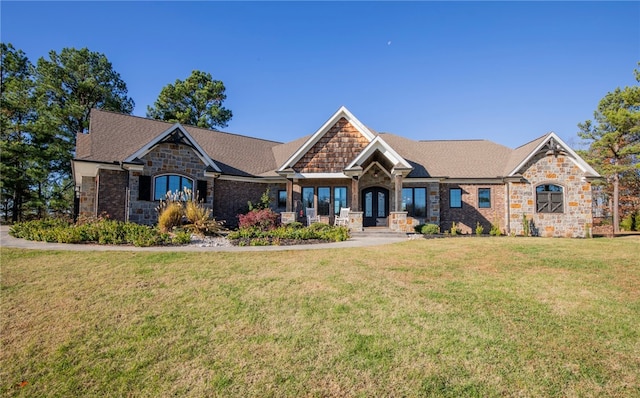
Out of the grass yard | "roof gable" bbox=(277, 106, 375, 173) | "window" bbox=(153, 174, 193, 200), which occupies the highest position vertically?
"roof gable" bbox=(277, 106, 375, 173)

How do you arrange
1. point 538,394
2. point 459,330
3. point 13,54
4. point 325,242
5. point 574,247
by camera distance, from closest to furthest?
point 538,394 → point 459,330 → point 574,247 → point 325,242 → point 13,54

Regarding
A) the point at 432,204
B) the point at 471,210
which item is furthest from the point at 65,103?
the point at 471,210

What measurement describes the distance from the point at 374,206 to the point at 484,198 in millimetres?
6379

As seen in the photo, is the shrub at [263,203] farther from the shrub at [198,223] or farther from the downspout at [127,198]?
the downspout at [127,198]

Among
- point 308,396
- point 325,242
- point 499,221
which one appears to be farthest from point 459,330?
point 499,221

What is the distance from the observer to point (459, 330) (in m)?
4.49

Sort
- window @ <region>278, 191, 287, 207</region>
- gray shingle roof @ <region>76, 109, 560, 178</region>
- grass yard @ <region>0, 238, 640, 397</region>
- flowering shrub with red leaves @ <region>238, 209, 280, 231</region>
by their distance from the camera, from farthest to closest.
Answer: window @ <region>278, 191, 287, 207</region> → gray shingle roof @ <region>76, 109, 560, 178</region> → flowering shrub with red leaves @ <region>238, 209, 280, 231</region> → grass yard @ <region>0, 238, 640, 397</region>

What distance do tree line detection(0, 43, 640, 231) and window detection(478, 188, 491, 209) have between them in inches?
383

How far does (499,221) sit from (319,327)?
16877 mm

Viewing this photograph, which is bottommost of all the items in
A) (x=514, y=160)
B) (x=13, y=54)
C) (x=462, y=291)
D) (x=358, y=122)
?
(x=462, y=291)

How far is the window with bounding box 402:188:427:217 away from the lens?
1830 centimetres

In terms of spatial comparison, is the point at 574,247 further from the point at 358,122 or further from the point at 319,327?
the point at 358,122

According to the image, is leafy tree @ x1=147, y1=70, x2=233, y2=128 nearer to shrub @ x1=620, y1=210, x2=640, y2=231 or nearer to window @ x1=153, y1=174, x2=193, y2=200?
window @ x1=153, y1=174, x2=193, y2=200

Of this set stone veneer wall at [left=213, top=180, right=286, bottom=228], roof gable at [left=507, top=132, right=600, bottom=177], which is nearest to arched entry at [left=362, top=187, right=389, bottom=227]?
stone veneer wall at [left=213, top=180, right=286, bottom=228]
